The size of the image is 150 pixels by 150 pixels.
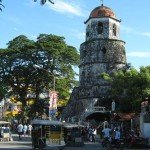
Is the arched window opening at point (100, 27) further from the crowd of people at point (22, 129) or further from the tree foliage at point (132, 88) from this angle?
the crowd of people at point (22, 129)

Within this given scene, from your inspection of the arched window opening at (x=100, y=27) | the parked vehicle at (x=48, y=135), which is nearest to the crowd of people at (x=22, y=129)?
the parked vehicle at (x=48, y=135)

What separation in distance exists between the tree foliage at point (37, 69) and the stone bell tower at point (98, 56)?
170cm

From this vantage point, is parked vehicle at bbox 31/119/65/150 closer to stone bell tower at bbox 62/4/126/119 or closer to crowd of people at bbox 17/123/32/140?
crowd of people at bbox 17/123/32/140

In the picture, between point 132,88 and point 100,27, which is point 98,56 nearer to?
point 100,27

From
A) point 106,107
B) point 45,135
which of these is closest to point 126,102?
point 106,107

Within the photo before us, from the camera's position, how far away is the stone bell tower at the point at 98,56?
59.5 m

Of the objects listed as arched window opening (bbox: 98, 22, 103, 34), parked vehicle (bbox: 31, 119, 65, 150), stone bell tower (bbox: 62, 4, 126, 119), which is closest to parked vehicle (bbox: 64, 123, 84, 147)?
parked vehicle (bbox: 31, 119, 65, 150)

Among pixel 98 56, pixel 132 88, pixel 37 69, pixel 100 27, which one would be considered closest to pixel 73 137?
pixel 132 88

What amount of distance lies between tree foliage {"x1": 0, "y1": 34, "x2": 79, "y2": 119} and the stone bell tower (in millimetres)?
1699

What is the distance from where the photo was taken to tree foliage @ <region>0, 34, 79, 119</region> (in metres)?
58.8

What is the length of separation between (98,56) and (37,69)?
8058mm

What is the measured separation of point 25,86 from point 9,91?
110 inches

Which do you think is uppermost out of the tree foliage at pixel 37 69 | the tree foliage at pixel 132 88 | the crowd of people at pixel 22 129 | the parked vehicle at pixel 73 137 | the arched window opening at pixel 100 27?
the arched window opening at pixel 100 27

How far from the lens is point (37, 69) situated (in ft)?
193
